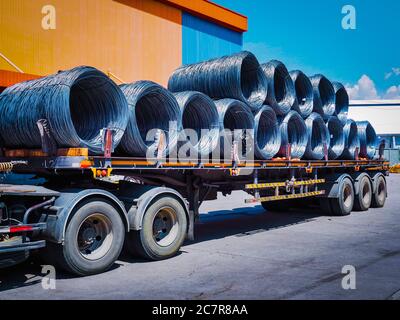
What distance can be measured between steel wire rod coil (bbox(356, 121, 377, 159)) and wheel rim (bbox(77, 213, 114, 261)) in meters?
11.6

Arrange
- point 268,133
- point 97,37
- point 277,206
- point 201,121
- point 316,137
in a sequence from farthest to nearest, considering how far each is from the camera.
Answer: point 97,37 < point 277,206 < point 316,137 < point 268,133 < point 201,121

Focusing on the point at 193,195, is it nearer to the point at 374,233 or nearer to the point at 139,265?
the point at 139,265

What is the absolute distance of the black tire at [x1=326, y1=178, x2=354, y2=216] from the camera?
498 inches

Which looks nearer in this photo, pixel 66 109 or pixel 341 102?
pixel 66 109

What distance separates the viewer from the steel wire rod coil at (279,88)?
10.2 metres

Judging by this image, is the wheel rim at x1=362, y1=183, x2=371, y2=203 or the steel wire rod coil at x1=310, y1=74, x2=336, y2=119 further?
the wheel rim at x1=362, y1=183, x2=371, y2=203

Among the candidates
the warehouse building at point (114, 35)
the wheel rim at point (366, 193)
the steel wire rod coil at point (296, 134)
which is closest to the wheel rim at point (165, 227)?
the steel wire rod coil at point (296, 134)

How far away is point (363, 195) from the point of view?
14281 millimetres

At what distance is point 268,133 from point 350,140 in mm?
5007

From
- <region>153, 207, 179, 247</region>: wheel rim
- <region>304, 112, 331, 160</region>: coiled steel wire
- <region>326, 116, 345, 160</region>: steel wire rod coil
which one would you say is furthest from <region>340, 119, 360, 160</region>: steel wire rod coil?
<region>153, 207, 179, 247</region>: wheel rim

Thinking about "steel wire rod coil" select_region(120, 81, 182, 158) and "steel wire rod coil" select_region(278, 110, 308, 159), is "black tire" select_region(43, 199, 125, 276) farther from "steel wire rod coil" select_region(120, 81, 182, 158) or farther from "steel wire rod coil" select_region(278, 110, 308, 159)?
"steel wire rod coil" select_region(278, 110, 308, 159)

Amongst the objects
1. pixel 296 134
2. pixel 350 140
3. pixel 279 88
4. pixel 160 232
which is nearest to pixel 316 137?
pixel 296 134

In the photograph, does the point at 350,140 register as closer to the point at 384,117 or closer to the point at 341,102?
the point at 341,102
